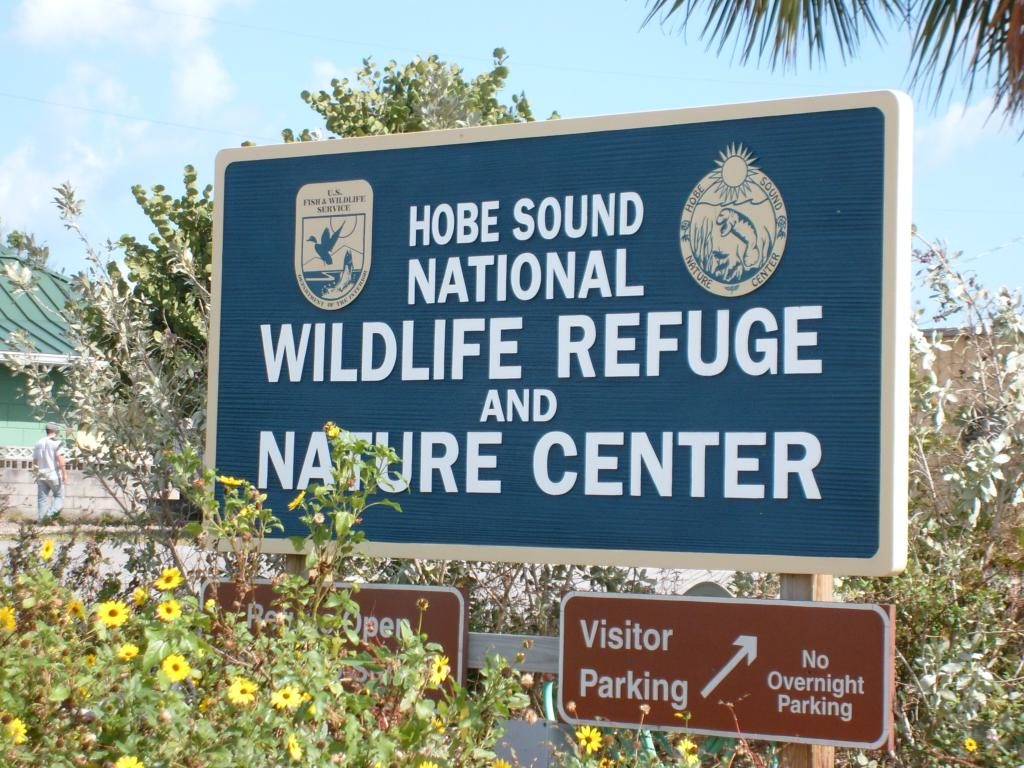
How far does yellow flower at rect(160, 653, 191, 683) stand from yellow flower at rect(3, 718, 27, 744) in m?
0.33

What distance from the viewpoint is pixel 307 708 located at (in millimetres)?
2877

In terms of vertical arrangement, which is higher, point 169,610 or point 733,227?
point 733,227

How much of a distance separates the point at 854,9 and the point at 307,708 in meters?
5.42

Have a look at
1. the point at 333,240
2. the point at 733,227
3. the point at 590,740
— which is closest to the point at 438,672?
the point at 590,740

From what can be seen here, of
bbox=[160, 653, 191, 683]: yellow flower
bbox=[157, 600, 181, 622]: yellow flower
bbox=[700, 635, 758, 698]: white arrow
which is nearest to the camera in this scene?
bbox=[160, 653, 191, 683]: yellow flower

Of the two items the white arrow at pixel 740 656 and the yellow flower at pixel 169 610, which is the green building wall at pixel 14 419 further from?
the yellow flower at pixel 169 610

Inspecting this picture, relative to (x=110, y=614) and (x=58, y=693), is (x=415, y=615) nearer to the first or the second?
(x=110, y=614)

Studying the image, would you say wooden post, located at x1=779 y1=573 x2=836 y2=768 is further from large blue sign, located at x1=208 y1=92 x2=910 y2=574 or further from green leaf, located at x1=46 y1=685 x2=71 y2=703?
green leaf, located at x1=46 y1=685 x2=71 y2=703

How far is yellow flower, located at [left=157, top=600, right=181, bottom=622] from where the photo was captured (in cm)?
293

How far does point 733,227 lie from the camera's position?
393 cm

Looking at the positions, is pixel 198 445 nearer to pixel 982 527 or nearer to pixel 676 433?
pixel 676 433

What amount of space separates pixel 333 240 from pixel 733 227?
4.80 feet

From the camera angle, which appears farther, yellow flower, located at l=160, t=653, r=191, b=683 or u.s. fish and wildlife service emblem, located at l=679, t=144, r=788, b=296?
u.s. fish and wildlife service emblem, located at l=679, t=144, r=788, b=296

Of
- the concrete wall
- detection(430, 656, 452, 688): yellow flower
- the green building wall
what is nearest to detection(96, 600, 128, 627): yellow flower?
detection(430, 656, 452, 688): yellow flower
